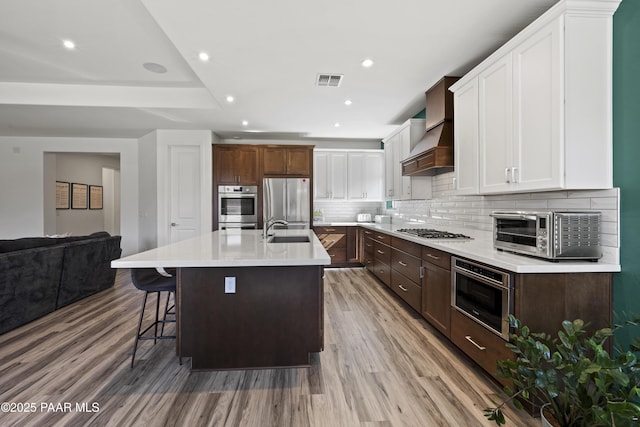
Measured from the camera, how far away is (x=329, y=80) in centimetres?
339

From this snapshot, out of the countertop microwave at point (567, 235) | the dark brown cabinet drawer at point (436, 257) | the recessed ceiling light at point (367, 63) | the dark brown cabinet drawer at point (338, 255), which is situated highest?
the recessed ceiling light at point (367, 63)

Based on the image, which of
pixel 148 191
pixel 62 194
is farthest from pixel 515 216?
pixel 62 194

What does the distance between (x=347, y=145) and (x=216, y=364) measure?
17.4ft

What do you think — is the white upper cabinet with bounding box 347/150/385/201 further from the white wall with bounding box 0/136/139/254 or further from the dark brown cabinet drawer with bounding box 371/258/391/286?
the white wall with bounding box 0/136/139/254

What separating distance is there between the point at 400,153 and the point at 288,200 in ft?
7.14

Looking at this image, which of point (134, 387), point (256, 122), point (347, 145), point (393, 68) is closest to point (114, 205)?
point (256, 122)

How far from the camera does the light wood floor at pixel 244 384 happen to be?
177 cm

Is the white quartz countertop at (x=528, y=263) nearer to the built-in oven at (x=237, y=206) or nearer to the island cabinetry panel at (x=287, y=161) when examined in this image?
the island cabinetry panel at (x=287, y=161)

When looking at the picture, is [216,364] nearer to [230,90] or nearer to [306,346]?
[306,346]

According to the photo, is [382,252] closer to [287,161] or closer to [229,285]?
[287,161]

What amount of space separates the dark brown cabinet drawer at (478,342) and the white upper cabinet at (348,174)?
12.9 ft

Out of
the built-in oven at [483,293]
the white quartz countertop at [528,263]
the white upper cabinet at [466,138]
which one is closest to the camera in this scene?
the white quartz countertop at [528,263]

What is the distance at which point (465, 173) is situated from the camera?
2.91 metres

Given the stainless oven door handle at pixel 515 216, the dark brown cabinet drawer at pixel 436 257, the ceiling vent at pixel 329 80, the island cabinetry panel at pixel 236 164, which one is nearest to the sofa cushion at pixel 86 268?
the island cabinetry panel at pixel 236 164
